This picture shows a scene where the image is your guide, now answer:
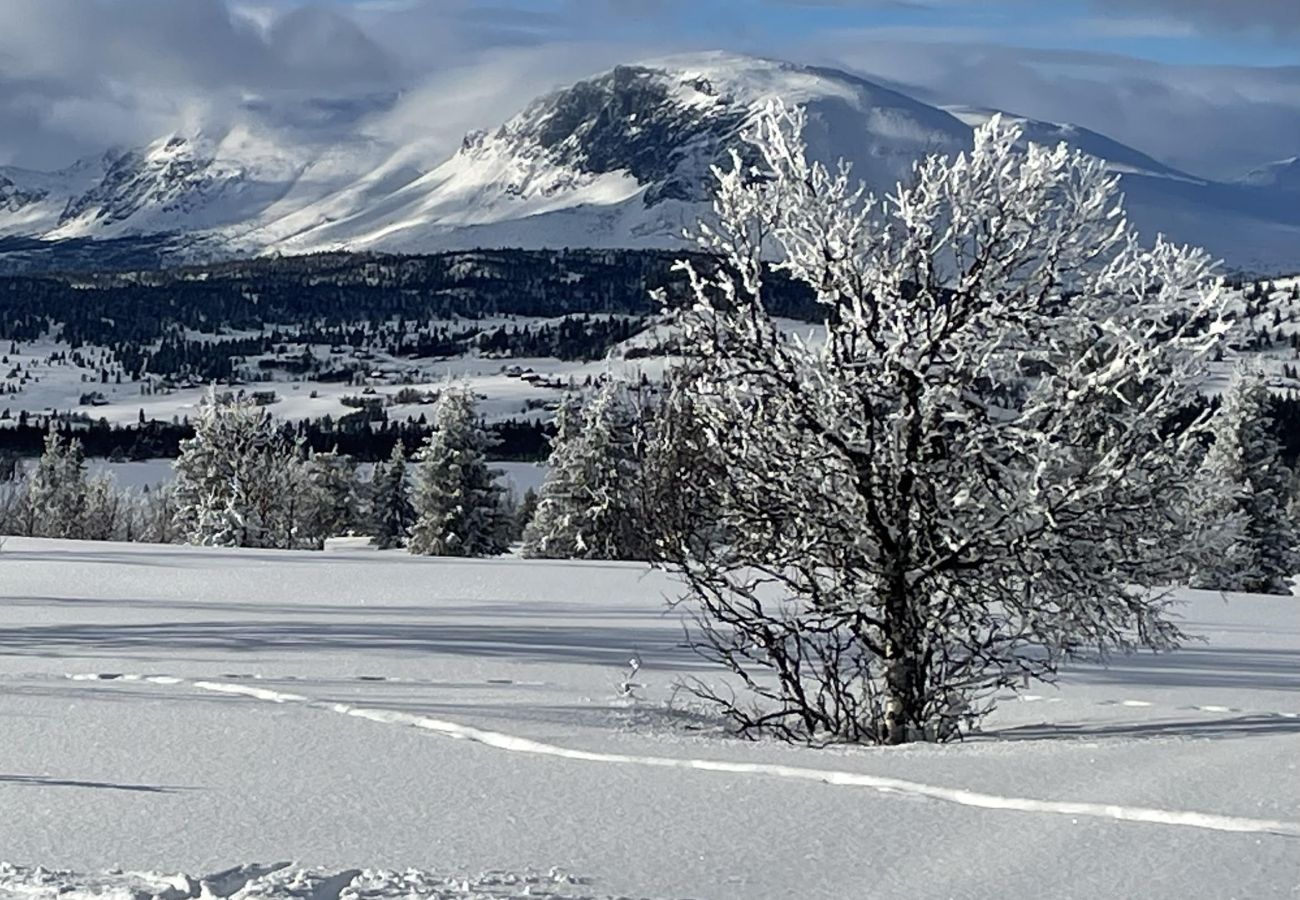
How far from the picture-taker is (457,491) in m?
46.4

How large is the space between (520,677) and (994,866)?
664 centimetres

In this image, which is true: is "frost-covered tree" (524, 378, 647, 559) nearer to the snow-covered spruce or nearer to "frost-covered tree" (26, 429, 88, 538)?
the snow-covered spruce

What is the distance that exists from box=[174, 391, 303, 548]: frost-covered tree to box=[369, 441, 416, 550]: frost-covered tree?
27.9ft

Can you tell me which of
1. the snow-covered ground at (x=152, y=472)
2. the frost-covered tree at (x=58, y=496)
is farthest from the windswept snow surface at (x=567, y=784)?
the snow-covered ground at (x=152, y=472)

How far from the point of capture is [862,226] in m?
9.73

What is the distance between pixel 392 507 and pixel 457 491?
2162 cm

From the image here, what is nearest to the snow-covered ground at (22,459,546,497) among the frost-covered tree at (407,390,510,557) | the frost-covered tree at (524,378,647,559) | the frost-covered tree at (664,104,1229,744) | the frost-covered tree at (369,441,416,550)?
the frost-covered tree at (369,441,416,550)

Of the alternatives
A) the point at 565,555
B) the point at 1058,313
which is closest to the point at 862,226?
the point at 1058,313

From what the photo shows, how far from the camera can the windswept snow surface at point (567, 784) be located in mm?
5258

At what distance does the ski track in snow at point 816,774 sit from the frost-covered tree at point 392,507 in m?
56.4

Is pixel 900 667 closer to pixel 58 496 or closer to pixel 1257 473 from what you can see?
pixel 1257 473

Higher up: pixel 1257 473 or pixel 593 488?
pixel 1257 473

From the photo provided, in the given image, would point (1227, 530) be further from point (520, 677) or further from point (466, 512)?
point (466, 512)

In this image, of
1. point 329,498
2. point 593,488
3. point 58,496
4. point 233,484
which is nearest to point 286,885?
point 593,488
